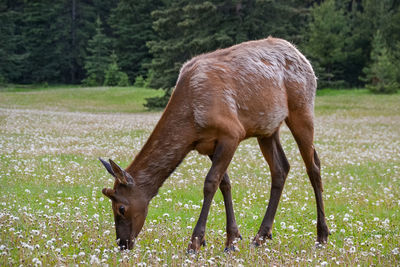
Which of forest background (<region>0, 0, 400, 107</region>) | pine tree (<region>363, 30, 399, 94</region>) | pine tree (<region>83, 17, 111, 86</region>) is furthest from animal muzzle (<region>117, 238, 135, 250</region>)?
pine tree (<region>83, 17, 111, 86</region>)

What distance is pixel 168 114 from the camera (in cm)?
544

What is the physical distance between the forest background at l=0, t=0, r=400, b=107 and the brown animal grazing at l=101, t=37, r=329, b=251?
2713cm

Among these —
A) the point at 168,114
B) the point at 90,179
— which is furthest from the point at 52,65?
the point at 168,114

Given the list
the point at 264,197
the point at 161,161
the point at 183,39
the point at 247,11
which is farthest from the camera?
the point at 247,11

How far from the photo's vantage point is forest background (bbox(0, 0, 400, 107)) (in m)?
35.5

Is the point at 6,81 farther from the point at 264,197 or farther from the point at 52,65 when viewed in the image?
the point at 264,197

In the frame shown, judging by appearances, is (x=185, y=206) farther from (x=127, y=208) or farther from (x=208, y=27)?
(x=208, y=27)

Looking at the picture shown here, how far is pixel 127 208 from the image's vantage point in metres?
5.12

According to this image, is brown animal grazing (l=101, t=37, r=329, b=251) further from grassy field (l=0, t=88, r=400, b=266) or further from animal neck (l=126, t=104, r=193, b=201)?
grassy field (l=0, t=88, r=400, b=266)

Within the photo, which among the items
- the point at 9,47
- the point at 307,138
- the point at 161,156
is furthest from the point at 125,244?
the point at 9,47

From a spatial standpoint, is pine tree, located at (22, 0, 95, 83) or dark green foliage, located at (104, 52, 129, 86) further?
pine tree, located at (22, 0, 95, 83)

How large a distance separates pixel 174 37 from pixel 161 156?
34658 millimetres

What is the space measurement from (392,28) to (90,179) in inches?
2104

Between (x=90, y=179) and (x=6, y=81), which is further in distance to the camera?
(x=6, y=81)
